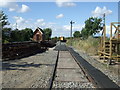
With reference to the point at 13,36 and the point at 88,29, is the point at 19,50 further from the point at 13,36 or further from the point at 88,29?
the point at 88,29

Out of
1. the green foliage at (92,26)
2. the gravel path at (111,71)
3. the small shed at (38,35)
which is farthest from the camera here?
the green foliage at (92,26)

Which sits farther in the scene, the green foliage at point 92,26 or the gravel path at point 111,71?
the green foliage at point 92,26

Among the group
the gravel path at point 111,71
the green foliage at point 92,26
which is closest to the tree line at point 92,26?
the green foliage at point 92,26

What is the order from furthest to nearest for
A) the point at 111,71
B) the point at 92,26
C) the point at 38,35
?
the point at 92,26, the point at 38,35, the point at 111,71

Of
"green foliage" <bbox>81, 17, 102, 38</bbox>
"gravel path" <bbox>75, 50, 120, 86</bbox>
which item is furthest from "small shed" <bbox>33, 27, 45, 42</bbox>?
"gravel path" <bbox>75, 50, 120, 86</bbox>

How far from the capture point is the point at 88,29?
8656 centimetres

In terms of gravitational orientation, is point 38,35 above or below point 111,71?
above

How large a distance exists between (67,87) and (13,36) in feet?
123

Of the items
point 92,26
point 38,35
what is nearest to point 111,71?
point 38,35

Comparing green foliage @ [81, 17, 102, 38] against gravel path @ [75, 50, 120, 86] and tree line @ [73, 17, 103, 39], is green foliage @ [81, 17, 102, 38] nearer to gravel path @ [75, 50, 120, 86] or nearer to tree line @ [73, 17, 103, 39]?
tree line @ [73, 17, 103, 39]

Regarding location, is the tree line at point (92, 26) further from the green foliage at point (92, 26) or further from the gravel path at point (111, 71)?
the gravel path at point (111, 71)

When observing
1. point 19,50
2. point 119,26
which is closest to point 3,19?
point 19,50

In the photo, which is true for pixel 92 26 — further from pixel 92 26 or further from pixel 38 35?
pixel 38 35

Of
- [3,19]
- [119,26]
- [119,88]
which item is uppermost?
[3,19]
